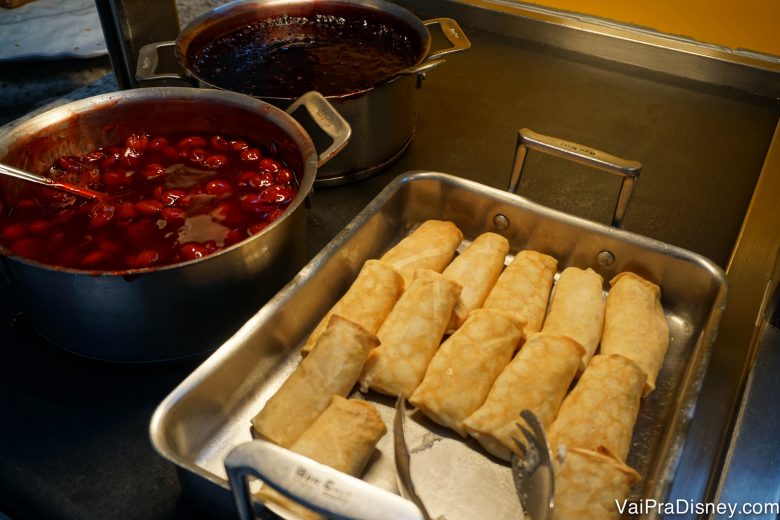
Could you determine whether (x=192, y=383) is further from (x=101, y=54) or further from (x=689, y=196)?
(x=101, y=54)

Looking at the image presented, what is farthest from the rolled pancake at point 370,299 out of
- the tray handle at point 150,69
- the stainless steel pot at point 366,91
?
the tray handle at point 150,69

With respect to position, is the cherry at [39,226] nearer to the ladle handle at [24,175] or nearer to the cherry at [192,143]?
the ladle handle at [24,175]

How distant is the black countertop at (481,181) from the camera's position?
3.68ft

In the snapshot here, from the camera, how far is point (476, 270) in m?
1.46

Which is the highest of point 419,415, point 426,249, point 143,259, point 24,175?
point 24,175

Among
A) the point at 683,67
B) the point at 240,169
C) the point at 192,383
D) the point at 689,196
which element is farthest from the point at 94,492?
the point at 683,67

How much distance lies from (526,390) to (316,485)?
1.82 ft

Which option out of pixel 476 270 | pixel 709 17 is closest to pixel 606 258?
pixel 476 270

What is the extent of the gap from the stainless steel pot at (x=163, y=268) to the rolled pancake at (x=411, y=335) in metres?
0.26

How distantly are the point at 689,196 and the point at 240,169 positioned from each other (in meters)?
1.24

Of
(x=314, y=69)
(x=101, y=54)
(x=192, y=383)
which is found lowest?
(x=101, y=54)

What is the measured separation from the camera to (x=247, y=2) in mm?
1974

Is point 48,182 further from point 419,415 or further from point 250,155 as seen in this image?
point 419,415

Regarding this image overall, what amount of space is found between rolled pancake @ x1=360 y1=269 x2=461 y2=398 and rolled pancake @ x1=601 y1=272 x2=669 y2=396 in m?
0.34
